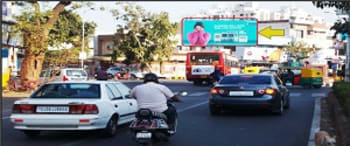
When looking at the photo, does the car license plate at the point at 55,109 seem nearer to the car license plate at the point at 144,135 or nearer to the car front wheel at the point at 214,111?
the car license plate at the point at 144,135

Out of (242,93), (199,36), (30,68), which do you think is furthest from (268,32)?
(242,93)

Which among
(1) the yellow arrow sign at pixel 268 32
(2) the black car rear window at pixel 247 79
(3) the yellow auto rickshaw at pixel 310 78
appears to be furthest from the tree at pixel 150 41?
(2) the black car rear window at pixel 247 79

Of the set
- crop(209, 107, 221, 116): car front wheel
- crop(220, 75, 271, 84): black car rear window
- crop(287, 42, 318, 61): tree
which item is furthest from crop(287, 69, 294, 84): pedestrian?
crop(287, 42, 318, 61): tree

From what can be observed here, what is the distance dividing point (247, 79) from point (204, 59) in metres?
27.0

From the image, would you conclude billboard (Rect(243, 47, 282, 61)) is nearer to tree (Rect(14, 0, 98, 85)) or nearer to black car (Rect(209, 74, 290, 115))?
tree (Rect(14, 0, 98, 85))

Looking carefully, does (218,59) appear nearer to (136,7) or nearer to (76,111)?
(136,7)

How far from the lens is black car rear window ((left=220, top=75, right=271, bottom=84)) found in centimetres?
1529

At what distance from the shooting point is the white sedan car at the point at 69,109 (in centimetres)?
1009

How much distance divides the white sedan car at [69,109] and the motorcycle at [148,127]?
176cm

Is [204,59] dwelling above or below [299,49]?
below

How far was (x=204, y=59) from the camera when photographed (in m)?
42.5

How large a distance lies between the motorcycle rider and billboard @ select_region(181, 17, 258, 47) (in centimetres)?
4096

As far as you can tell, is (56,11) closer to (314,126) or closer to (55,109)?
(314,126)

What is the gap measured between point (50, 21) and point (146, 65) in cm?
4217
